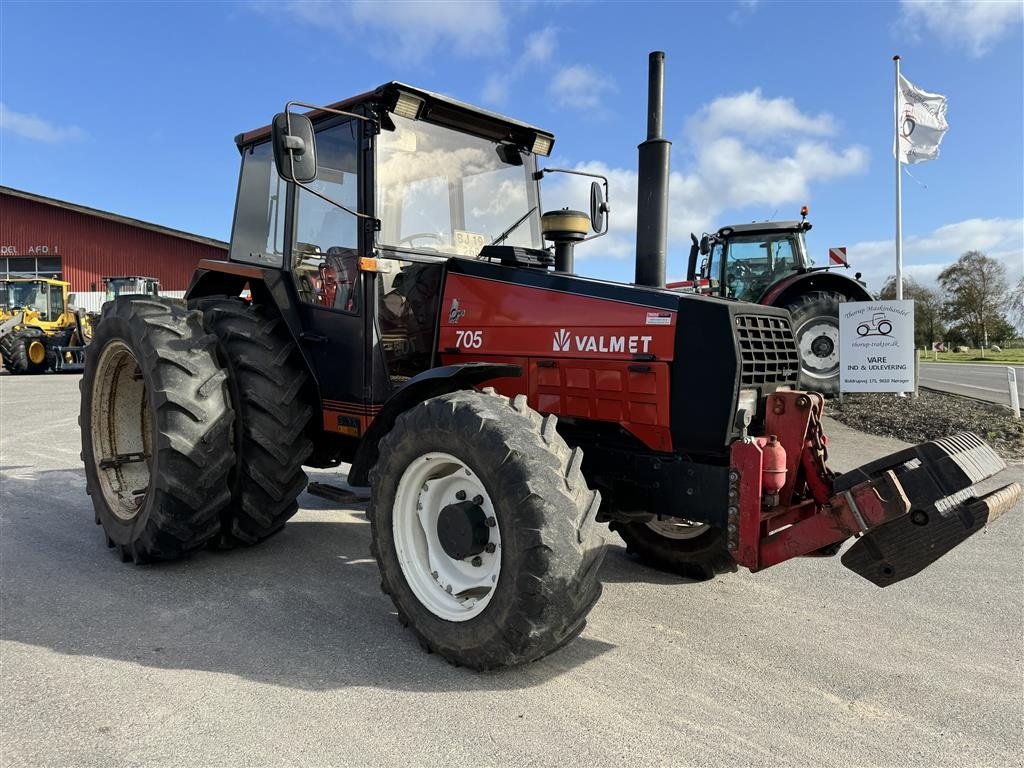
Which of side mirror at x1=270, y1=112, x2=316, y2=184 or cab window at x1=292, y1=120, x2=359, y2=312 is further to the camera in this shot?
cab window at x1=292, y1=120, x2=359, y2=312

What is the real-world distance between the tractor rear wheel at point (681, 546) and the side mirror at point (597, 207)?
1911mm

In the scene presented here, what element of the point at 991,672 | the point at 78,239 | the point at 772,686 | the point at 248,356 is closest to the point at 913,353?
the point at 991,672

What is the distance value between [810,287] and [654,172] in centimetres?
881

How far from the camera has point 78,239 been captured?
29.7 meters

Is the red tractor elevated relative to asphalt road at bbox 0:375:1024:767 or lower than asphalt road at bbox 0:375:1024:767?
elevated

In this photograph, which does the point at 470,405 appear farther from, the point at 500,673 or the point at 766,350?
the point at 766,350

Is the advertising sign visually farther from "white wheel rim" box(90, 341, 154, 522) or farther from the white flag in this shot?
"white wheel rim" box(90, 341, 154, 522)

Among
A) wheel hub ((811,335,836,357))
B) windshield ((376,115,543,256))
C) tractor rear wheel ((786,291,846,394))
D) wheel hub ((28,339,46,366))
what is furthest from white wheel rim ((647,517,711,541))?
wheel hub ((28,339,46,366))

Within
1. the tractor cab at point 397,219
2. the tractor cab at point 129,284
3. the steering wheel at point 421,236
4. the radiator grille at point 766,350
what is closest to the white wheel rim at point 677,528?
the radiator grille at point 766,350

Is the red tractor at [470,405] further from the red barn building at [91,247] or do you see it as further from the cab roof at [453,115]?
the red barn building at [91,247]

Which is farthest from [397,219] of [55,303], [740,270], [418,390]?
[55,303]

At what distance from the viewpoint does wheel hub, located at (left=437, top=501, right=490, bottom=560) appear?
2.96m

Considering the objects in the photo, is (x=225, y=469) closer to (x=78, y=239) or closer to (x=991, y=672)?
(x=991, y=672)

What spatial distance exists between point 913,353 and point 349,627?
9295mm
